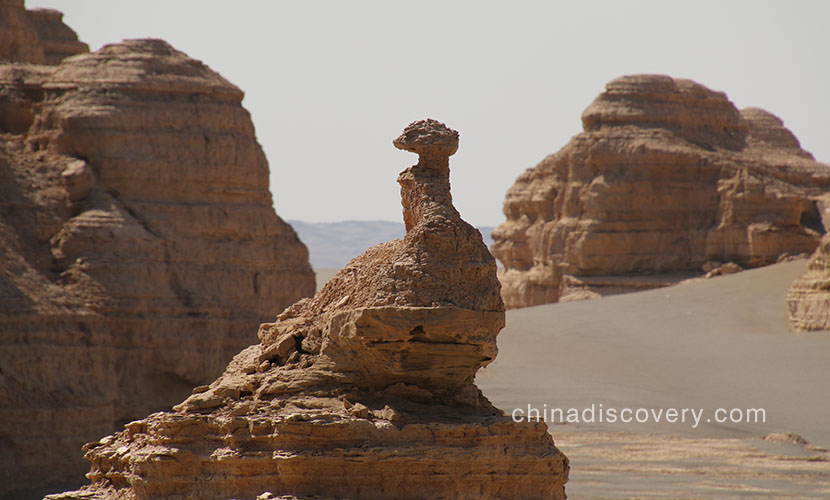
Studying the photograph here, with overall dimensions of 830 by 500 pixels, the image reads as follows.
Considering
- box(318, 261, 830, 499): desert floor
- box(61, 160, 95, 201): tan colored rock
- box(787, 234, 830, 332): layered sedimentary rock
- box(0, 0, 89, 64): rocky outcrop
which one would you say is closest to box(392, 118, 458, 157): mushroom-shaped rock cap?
box(318, 261, 830, 499): desert floor

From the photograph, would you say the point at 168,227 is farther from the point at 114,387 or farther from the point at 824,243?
the point at 824,243

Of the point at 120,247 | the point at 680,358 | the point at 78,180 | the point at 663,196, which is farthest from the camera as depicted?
the point at 663,196

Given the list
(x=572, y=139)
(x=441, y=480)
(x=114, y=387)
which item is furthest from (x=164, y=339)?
(x=572, y=139)

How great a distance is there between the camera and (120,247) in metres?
29.1

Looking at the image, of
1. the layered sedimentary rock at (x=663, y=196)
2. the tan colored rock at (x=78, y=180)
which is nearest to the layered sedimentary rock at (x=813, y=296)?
the layered sedimentary rock at (x=663, y=196)

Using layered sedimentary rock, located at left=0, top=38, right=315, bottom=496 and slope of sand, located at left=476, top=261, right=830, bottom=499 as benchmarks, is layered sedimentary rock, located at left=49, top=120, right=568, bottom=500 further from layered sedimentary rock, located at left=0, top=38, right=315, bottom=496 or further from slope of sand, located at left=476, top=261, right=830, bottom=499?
layered sedimentary rock, located at left=0, top=38, right=315, bottom=496

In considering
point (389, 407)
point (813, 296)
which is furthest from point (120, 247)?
point (813, 296)

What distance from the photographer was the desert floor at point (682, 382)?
25.6 metres

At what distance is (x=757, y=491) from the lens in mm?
23719

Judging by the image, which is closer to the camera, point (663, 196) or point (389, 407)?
point (389, 407)

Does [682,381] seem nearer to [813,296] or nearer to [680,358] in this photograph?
[680,358]

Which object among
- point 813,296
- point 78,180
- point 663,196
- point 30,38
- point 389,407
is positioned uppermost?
point 30,38

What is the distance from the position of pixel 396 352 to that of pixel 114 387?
16232 mm

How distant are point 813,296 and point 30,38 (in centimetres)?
1849
